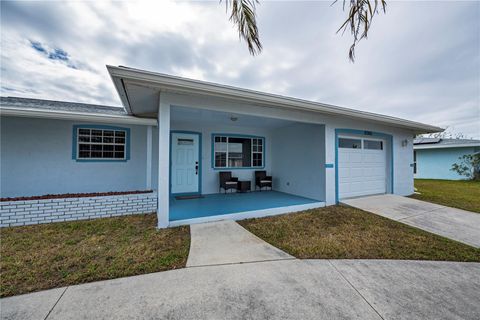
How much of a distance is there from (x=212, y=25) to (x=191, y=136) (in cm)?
340

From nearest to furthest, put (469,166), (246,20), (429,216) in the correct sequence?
(246,20)
(429,216)
(469,166)

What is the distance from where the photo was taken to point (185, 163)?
6.71 meters

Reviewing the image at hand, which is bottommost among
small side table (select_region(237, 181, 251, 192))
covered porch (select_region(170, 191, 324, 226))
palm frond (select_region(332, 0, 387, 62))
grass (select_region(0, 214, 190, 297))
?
grass (select_region(0, 214, 190, 297))

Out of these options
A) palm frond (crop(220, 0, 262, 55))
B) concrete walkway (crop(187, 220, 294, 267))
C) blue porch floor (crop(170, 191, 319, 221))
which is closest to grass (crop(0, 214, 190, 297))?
concrete walkway (crop(187, 220, 294, 267))

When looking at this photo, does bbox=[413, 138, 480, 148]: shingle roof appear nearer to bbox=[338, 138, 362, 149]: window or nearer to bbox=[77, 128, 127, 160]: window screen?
bbox=[338, 138, 362, 149]: window

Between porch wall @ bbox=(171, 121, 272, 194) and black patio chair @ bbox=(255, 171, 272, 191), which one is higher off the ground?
porch wall @ bbox=(171, 121, 272, 194)

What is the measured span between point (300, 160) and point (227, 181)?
2729 millimetres

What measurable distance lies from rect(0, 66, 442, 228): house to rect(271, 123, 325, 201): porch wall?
1.5 inches

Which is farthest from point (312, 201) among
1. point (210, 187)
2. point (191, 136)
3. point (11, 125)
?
point (11, 125)

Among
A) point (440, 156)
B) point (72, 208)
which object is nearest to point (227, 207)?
point (72, 208)

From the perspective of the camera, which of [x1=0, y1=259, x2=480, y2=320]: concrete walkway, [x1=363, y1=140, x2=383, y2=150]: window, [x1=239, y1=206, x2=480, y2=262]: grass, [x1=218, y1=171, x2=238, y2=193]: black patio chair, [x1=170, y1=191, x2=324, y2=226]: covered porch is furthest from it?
[x1=218, y1=171, x2=238, y2=193]: black patio chair

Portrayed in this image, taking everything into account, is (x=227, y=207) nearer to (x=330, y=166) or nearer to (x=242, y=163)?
(x=242, y=163)

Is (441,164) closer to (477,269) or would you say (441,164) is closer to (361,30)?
(477,269)

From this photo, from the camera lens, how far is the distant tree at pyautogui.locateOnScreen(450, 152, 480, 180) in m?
12.3
